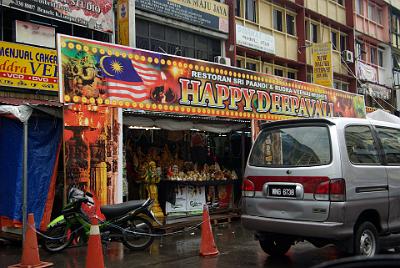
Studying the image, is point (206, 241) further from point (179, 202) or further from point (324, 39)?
point (324, 39)

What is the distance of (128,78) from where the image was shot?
31.7 feet

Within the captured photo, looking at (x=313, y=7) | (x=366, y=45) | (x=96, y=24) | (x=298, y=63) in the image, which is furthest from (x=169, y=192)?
(x=366, y=45)

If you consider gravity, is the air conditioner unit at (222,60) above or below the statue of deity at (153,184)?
above

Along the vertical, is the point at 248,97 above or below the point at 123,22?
below

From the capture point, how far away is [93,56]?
9.10 meters

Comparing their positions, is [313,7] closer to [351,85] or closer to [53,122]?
[351,85]

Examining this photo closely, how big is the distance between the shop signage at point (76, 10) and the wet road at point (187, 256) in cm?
660

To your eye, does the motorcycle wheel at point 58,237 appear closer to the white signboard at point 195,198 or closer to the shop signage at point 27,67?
the white signboard at point 195,198

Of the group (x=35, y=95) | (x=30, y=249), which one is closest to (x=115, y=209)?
(x=30, y=249)

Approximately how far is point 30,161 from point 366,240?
5.96 meters

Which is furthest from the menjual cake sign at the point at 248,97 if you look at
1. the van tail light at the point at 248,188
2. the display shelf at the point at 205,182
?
the van tail light at the point at 248,188

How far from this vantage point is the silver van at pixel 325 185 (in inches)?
249

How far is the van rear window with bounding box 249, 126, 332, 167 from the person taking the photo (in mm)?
6633

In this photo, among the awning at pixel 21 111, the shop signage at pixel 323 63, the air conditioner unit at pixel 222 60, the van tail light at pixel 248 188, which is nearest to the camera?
the van tail light at pixel 248 188
